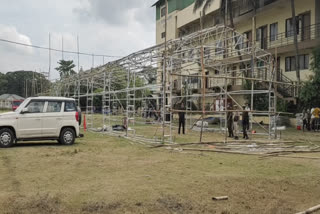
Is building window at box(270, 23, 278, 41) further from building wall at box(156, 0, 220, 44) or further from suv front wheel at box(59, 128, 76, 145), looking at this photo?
suv front wheel at box(59, 128, 76, 145)

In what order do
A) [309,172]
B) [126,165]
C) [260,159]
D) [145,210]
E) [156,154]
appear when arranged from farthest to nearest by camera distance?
1. [156,154]
2. [260,159]
3. [126,165]
4. [309,172]
5. [145,210]

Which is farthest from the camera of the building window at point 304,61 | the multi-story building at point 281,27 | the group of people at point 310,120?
the building window at point 304,61

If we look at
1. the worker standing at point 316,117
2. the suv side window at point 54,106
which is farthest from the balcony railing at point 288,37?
the suv side window at point 54,106

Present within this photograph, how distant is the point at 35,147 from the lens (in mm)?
11883

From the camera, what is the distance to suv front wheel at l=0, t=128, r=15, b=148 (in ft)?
38.1

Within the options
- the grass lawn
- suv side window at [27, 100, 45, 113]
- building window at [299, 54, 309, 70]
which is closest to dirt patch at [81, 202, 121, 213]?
the grass lawn

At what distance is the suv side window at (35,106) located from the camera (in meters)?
12.1

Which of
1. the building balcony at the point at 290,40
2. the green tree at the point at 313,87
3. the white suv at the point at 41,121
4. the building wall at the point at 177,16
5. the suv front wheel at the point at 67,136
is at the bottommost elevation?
the suv front wheel at the point at 67,136

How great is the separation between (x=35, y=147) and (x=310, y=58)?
19.0 m

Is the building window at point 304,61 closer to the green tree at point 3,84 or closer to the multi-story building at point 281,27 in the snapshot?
the multi-story building at point 281,27

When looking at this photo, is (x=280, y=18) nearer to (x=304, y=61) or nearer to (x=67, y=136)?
(x=304, y=61)

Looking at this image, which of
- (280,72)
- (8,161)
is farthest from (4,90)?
(8,161)

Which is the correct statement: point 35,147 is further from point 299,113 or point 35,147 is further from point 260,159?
point 299,113

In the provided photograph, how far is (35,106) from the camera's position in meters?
12.2
